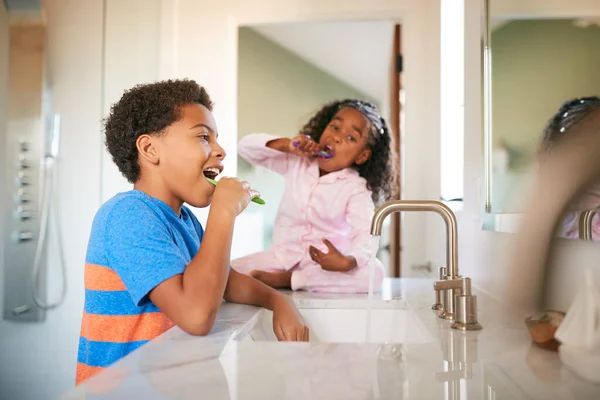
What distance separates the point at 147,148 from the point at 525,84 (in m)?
0.63

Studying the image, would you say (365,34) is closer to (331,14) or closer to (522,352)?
(331,14)

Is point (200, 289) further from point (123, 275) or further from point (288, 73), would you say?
point (288, 73)

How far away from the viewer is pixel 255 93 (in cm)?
233

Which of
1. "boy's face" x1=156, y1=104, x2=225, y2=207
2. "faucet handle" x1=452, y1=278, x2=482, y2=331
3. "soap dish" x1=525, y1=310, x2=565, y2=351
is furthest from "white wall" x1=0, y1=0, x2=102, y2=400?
"soap dish" x1=525, y1=310, x2=565, y2=351

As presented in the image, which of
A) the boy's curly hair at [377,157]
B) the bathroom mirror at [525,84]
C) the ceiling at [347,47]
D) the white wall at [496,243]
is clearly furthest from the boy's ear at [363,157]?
the ceiling at [347,47]

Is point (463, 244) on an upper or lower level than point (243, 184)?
lower

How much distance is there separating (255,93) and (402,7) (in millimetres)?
740

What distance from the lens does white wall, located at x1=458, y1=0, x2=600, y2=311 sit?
1.59 ft

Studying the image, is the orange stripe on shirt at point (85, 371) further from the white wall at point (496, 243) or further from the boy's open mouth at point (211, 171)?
the white wall at point (496, 243)

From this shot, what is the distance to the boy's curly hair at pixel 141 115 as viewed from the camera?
3.01 feet

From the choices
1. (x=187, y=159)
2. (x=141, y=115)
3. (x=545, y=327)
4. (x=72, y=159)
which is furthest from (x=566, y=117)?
(x=72, y=159)

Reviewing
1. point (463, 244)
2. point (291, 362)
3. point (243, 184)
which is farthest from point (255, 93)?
point (291, 362)

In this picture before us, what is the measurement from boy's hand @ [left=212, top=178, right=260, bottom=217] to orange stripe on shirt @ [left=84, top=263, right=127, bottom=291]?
7.5 inches

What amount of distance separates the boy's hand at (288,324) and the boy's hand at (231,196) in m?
0.20
